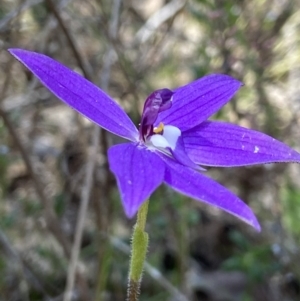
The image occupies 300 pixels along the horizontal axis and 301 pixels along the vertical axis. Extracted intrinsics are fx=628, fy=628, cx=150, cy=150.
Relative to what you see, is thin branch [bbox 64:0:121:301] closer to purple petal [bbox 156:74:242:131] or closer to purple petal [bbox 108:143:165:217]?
purple petal [bbox 156:74:242:131]

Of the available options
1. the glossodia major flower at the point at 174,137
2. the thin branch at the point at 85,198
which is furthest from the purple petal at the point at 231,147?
the thin branch at the point at 85,198

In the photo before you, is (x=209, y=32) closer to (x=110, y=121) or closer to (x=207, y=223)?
(x=207, y=223)

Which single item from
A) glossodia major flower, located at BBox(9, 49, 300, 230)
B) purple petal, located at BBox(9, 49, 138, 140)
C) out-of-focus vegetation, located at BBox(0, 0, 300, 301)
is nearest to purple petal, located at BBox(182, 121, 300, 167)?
glossodia major flower, located at BBox(9, 49, 300, 230)

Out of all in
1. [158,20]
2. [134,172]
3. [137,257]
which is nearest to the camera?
[134,172]

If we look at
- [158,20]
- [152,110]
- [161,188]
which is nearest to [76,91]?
[152,110]

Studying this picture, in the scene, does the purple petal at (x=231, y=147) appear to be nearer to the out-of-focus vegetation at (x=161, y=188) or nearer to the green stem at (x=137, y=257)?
the green stem at (x=137, y=257)

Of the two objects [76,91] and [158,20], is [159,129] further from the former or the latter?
[158,20]

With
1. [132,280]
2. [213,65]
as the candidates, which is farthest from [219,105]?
[213,65]
